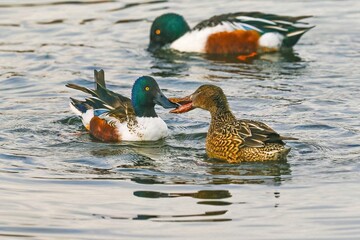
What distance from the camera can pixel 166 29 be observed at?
17188mm

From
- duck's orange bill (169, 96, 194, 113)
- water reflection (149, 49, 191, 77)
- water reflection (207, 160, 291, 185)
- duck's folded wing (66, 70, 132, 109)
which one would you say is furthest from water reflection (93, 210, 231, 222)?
water reflection (149, 49, 191, 77)

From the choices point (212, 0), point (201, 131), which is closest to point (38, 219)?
point (201, 131)

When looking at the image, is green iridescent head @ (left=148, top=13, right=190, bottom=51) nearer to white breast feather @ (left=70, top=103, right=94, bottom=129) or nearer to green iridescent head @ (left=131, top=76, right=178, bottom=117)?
white breast feather @ (left=70, top=103, right=94, bottom=129)

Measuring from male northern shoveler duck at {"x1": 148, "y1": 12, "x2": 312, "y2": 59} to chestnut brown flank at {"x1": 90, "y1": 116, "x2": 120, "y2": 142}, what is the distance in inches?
193

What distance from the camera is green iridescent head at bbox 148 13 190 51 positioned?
17.2 meters

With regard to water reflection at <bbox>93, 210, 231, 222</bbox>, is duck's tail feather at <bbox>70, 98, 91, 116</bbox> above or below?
above

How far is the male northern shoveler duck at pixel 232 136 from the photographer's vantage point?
10820 millimetres

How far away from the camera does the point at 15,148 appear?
1148 centimetres

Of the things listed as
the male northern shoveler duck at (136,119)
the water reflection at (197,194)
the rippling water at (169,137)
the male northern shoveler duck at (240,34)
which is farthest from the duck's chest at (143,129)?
the male northern shoveler duck at (240,34)

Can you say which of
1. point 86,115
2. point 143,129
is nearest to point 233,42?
point 86,115

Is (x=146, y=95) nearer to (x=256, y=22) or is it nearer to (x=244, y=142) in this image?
(x=244, y=142)

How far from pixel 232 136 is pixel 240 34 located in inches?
239

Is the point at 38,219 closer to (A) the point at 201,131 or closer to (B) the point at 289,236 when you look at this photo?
(B) the point at 289,236

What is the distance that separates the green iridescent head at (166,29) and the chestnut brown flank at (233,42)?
64 cm
